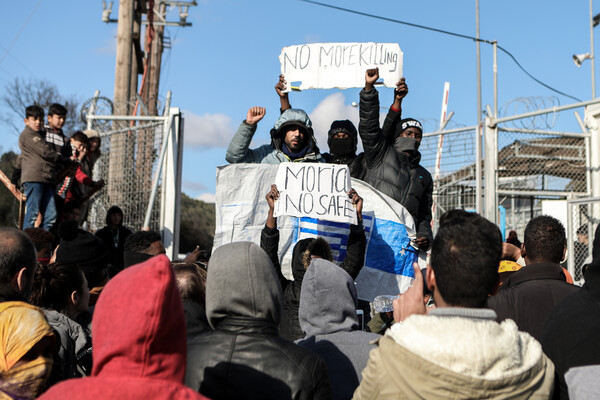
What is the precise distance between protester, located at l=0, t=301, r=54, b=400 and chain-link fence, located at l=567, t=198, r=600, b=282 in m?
7.30

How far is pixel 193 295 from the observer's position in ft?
10.5

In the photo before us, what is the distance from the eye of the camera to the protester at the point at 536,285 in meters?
3.56

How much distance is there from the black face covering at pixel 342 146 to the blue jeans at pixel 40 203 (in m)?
3.61

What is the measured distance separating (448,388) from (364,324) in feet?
10.0

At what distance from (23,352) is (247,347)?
2.84 feet

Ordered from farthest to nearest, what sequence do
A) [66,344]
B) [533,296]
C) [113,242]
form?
[113,242] < [533,296] < [66,344]

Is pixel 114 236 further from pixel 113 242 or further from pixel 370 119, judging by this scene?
pixel 370 119

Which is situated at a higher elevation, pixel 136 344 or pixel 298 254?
pixel 298 254

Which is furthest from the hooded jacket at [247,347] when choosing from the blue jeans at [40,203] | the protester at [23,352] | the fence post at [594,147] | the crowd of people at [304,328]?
the fence post at [594,147]

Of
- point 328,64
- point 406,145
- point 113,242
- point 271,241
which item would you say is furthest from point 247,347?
point 113,242

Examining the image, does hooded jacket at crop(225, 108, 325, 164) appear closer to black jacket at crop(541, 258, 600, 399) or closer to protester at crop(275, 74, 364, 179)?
protester at crop(275, 74, 364, 179)

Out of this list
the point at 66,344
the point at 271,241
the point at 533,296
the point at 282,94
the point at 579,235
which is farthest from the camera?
the point at 579,235

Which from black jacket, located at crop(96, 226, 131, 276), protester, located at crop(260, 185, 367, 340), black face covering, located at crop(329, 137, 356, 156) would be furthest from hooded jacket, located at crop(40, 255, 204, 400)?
black jacket, located at crop(96, 226, 131, 276)

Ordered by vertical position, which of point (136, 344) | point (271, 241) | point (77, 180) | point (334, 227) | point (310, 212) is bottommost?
point (136, 344)
